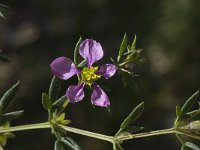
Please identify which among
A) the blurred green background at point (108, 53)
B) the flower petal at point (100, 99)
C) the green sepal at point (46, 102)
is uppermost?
the green sepal at point (46, 102)

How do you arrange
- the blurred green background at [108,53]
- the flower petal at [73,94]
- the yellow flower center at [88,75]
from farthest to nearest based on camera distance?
the blurred green background at [108,53] → the yellow flower center at [88,75] → the flower petal at [73,94]

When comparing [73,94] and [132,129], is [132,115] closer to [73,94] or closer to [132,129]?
[132,129]

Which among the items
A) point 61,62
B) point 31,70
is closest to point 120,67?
point 61,62

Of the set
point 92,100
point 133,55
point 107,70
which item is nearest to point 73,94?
point 92,100

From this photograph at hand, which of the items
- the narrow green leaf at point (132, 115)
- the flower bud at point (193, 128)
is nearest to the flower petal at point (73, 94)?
the narrow green leaf at point (132, 115)

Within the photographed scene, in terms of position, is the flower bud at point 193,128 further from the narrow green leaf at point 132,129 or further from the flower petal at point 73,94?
the flower petal at point 73,94

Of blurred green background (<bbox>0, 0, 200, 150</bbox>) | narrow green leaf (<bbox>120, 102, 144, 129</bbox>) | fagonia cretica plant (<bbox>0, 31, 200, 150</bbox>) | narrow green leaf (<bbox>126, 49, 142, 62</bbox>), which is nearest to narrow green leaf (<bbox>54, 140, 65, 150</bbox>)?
fagonia cretica plant (<bbox>0, 31, 200, 150</bbox>)
